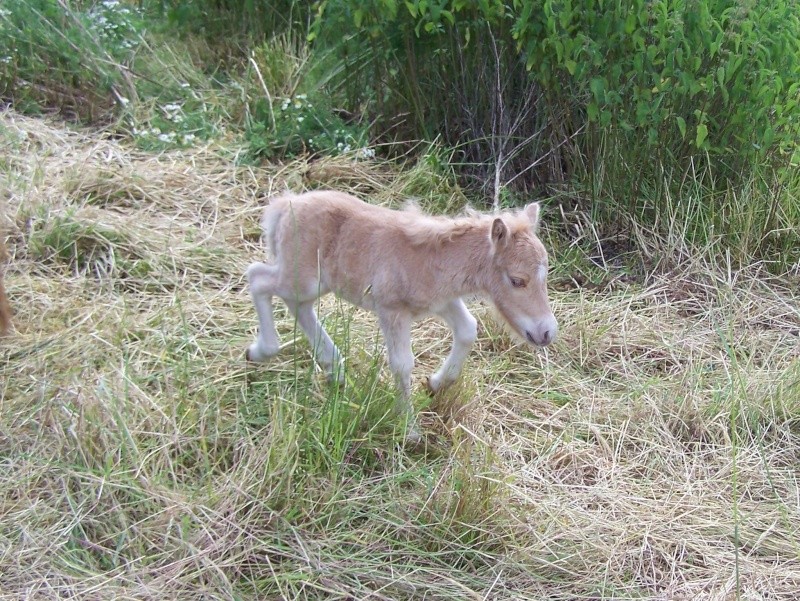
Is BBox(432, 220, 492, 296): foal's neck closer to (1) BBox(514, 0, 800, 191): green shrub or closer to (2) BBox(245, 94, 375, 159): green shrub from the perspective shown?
(1) BBox(514, 0, 800, 191): green shrub

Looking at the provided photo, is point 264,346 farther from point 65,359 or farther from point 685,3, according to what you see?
point 685,3

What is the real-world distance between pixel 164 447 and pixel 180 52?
522 cm

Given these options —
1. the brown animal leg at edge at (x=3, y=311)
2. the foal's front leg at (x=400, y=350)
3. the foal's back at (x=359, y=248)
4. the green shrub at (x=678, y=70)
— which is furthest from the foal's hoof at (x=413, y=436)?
the green shrub at (x=678, y=70)

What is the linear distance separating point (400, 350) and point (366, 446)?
0.53 metres

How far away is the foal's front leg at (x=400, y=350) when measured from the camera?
4512 mm

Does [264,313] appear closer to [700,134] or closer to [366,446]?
[366,446]

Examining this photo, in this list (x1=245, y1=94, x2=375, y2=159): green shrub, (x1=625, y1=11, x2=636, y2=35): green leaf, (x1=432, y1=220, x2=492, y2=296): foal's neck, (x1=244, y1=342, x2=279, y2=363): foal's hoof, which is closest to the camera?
(x1=432, y1=220, x2=492, y2=296): foal's neck

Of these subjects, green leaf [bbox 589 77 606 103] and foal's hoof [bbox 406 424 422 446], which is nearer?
foal's hoof [bbox 406 424 422 446]

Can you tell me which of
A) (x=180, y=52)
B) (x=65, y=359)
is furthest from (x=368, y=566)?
(x=180, y=52)

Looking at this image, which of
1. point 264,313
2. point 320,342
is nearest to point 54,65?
point 264,313

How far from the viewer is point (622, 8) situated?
19.0ft

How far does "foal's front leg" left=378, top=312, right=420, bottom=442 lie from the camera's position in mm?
4512

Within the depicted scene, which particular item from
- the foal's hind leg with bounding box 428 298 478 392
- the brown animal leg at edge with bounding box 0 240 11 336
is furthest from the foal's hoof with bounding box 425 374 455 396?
the brown animal leg at edge with bounding box 0 240 11 336

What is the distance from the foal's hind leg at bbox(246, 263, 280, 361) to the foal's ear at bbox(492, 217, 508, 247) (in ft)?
3.55
